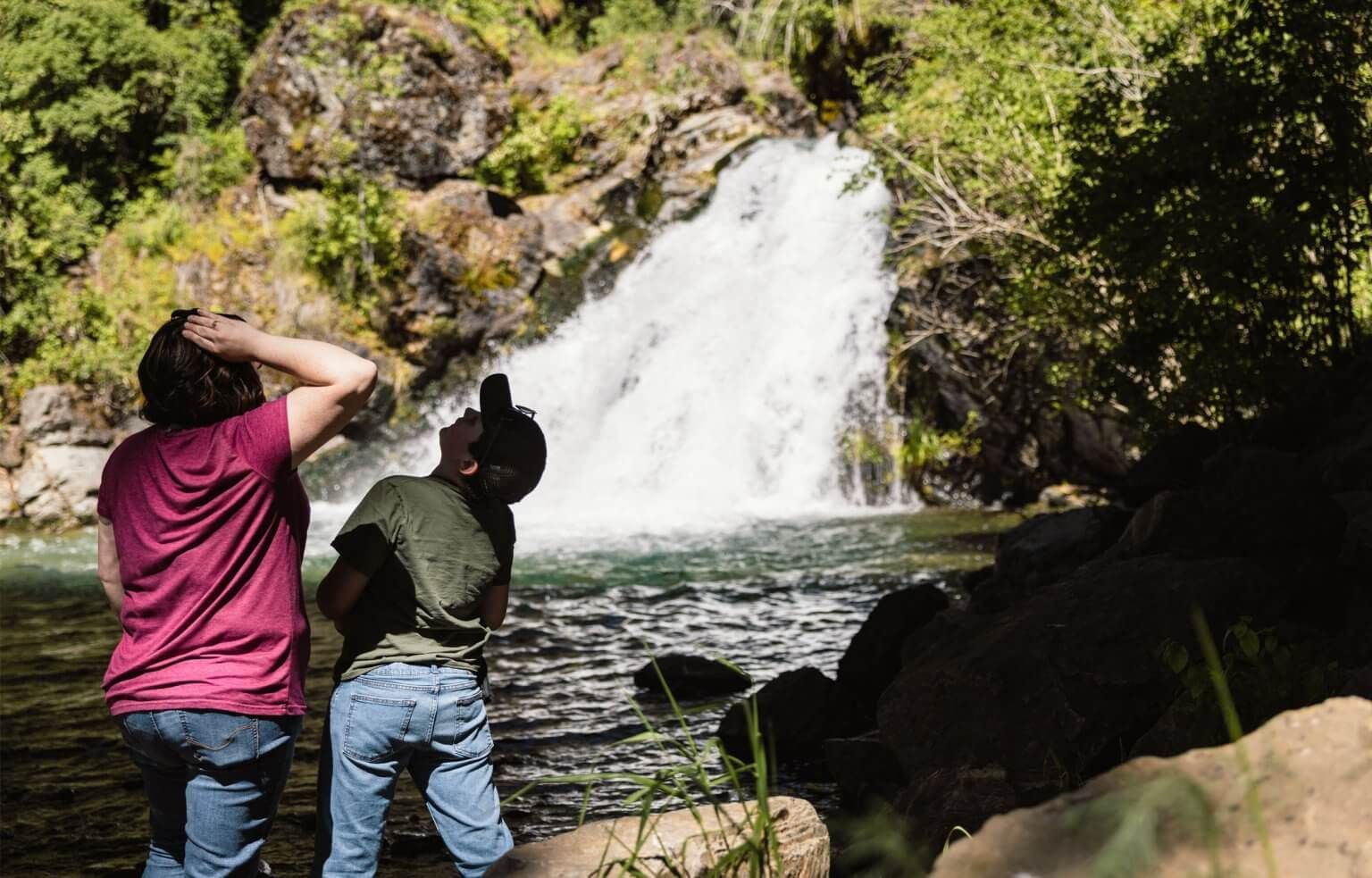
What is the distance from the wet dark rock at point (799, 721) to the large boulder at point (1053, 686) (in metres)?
0.94

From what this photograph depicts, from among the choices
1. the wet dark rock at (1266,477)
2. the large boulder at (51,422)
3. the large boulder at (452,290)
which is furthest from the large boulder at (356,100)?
the wet dark rock at (1266,477)

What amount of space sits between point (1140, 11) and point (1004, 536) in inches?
300

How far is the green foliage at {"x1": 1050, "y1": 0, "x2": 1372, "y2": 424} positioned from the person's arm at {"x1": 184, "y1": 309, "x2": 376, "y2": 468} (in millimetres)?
8860

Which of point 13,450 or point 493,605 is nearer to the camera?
point 493,605

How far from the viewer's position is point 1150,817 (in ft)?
5.89

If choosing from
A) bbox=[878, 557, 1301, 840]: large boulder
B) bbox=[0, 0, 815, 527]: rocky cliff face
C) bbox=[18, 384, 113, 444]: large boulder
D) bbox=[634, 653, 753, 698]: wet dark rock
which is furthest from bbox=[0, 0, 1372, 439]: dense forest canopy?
bbox=[634, 653, 753, 698]: wet dark rock

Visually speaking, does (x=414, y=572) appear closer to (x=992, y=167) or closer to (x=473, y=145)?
(x=992, y=167)

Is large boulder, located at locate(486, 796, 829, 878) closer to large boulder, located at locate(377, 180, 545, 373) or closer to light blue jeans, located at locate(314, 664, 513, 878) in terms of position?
light blue jeans, located at locate(314, 664, 513, 878)

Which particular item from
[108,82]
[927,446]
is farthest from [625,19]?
[927,446]

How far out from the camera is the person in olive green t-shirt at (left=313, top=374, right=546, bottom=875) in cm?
333

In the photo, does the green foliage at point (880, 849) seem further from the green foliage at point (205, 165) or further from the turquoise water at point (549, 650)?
the green foliage at point (205, 165)

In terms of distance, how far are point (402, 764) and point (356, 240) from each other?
20.1m

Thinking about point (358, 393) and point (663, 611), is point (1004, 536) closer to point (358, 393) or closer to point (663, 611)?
point (663, 611)

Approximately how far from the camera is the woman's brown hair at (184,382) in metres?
2.99
